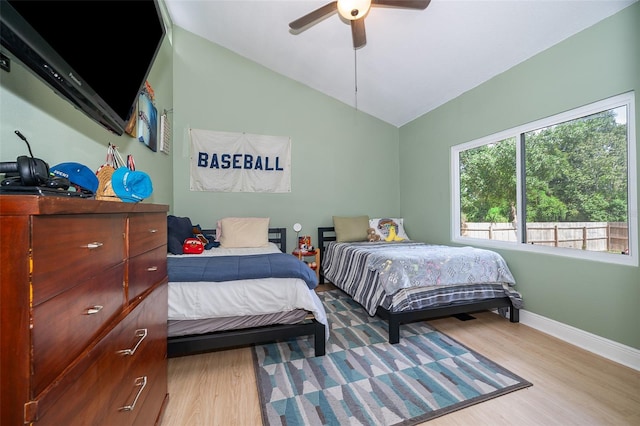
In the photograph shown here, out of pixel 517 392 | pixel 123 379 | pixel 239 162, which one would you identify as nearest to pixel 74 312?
pixel 123 379

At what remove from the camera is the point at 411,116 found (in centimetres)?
399

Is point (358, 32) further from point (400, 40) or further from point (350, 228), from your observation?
point (350, 228)

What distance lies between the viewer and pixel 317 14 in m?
2.09

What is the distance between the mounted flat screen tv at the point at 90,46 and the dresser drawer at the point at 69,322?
0.69 metres

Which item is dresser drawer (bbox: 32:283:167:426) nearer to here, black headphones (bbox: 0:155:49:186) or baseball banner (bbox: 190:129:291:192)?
black headphones (bbox: 0:155:49:186)

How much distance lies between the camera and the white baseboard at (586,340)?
180 cm

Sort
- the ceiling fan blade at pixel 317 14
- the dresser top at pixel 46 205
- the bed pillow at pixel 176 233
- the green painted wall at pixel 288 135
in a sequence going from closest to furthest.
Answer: the dresser top at pixel 46 205, the ceiling fan blade at pixel 317 14, the bed pillow at pixel 176 233, the green painted wall at pixel 288 135

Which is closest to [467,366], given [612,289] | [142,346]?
[612,289]

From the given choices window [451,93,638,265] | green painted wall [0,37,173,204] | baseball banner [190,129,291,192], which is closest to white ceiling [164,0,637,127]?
window [451,93,638,265]

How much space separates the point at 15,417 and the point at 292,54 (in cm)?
360

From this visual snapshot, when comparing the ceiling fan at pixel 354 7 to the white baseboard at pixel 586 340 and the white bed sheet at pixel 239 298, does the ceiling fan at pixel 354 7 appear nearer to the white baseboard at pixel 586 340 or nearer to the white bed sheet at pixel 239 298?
the white bed sheet at pixel 239 298

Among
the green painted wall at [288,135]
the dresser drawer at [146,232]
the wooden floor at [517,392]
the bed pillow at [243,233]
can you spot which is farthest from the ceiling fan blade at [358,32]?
the wooden floor at [517,392]

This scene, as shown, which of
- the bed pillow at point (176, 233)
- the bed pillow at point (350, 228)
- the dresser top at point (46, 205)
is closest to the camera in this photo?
the dresser top at point (46, 205)

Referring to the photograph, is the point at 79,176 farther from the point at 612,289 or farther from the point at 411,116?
the point at 411,116
